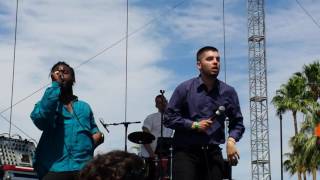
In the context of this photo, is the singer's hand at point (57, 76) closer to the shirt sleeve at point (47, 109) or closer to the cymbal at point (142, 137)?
the shirt sleeve at point (47, 109)

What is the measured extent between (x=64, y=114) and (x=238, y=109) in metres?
1.35

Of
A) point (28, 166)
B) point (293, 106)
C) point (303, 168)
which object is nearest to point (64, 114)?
point (28, 166)

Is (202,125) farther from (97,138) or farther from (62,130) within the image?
(62,130)

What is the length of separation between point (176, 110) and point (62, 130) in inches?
34.7

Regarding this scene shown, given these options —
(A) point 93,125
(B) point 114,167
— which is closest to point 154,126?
(A) point 93,125

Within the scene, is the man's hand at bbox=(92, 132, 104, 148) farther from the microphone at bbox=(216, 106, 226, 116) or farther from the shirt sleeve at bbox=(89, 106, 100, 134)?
the microphone at bbox=(216, 106, 226, 116)

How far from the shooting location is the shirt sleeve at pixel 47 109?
4922mm

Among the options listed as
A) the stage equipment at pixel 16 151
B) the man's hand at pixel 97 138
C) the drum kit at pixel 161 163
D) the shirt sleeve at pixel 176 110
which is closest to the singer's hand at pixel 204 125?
the shirt sleeve at pixel 176 110

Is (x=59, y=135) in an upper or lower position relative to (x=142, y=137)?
lower

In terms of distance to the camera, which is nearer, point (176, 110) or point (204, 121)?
point (204, 121)

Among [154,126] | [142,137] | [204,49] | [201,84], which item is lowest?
[142,137]

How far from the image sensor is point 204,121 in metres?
5.04

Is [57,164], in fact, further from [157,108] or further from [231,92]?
[157,108]

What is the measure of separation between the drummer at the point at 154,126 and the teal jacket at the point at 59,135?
3.55 m
